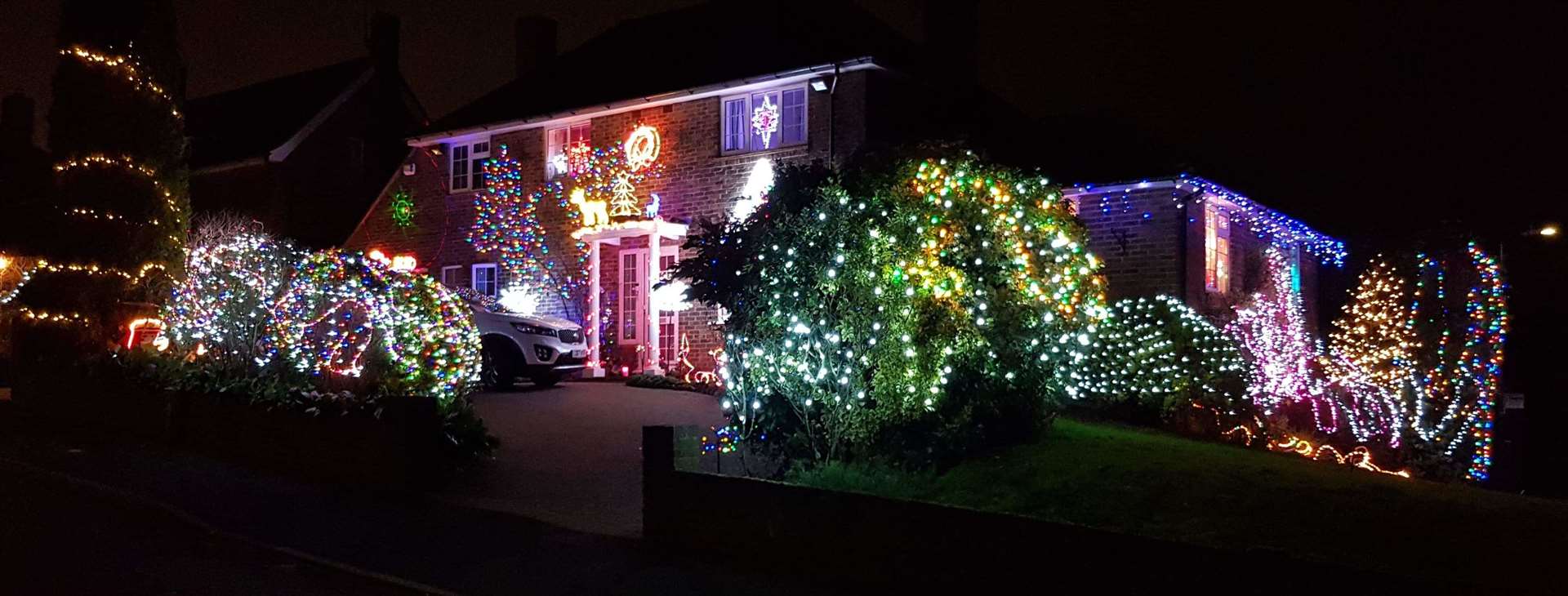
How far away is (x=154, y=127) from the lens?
17719 mm

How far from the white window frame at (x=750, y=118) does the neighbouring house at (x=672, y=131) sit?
0.03 metres

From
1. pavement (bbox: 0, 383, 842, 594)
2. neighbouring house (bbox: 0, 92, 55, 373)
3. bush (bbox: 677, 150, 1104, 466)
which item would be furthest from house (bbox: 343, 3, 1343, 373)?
pavement (bbox: 0, 383, 842, 594)

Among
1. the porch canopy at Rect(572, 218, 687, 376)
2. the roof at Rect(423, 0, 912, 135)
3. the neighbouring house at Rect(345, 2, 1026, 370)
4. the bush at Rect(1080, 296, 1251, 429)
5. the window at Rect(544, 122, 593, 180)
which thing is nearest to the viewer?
the bush at Rect(1080, 296, 1251, 429)

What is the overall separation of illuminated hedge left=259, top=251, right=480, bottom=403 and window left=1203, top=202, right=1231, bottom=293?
10702 mm

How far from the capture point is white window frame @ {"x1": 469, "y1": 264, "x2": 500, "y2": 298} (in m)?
23.2

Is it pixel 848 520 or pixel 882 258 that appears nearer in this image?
pixel 848 520

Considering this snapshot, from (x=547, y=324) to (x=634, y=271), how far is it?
3683 millimetres

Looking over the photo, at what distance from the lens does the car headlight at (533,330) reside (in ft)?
57.7

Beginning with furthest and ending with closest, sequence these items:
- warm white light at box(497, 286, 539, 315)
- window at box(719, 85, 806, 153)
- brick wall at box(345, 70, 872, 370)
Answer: warm white light at box(497, 286, 539, 315) < window at box(719, 85, 806, 153) < brick wall at box(345, 70, 872, 370)

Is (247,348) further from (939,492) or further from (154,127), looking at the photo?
(939,492)

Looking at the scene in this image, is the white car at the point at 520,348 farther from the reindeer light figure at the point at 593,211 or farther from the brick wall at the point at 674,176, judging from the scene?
the reindeer light figure at the point at 593,211

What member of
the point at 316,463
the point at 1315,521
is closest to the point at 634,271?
the point at 316,463

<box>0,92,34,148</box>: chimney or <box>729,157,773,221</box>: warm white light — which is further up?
<box>0,92,34,148</box>: chimney

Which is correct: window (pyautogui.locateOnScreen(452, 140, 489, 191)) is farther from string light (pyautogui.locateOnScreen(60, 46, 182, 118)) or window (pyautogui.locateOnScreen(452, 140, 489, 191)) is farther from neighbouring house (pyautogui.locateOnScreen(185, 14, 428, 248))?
string light (pyautogui.locateOnScreen(60, 46, 182, 118))
